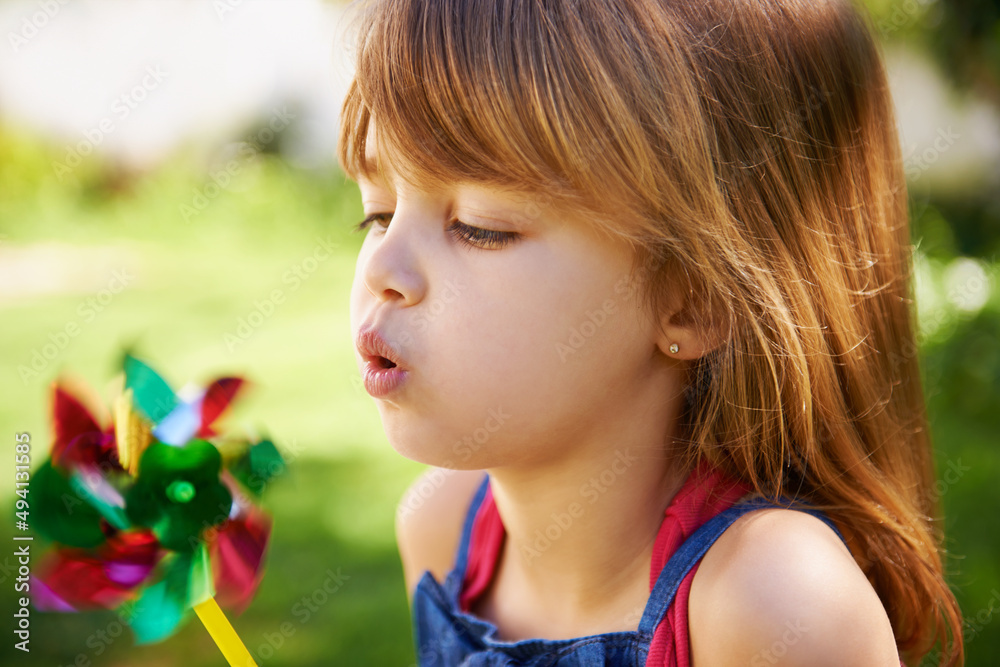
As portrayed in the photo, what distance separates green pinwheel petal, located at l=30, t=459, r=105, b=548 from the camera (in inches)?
39.5

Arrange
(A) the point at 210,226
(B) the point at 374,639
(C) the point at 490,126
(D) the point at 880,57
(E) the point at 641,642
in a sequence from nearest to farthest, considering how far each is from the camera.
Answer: (C) the point at 490,126, (E) the point at 641,642, (D) the point at 880,57, (B) the point at 374,639, (A) the point at 210,226

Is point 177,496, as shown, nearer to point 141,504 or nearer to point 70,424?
point 141,504

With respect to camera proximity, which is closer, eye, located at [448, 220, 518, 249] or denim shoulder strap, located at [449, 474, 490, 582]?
eye, located at [448, 220, 518, 249]

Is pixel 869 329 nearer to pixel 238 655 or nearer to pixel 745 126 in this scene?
pixel 745 126

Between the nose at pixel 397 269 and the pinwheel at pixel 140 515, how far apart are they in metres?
0.31

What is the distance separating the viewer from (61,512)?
1.01 metres

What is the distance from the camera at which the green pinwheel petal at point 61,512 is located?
1.00 meters

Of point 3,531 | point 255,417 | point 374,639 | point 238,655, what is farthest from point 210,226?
point 238,655

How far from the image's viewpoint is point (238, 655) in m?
0.98

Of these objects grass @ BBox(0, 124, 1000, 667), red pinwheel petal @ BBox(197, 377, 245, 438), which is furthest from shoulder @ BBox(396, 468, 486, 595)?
red pinwheel petal @ BBox(197, 377, 245, 438)

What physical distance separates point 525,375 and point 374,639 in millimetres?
1342

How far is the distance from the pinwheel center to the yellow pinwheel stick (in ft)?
0.41

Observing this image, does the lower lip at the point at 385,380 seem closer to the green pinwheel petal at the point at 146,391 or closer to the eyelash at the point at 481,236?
the eyelash at the point at 481,236

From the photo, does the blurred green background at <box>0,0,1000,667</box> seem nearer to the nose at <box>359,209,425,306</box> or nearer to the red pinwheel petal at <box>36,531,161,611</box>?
the red pinwheel petal at <box>36,531,161,611</box>
